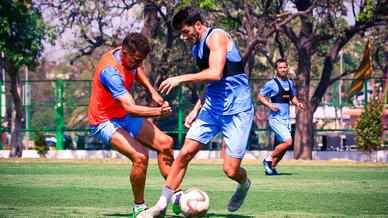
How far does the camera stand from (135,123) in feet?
35.1

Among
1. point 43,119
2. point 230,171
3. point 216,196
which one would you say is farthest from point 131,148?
point 43,119

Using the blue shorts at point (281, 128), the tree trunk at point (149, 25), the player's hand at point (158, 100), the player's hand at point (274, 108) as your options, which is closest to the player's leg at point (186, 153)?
the player's hand at point (158, 100)

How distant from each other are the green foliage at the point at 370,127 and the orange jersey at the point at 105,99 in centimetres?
2271

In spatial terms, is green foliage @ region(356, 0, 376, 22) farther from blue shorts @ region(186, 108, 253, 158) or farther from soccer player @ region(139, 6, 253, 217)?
blue shorts @ region(186, 108, 253, 158)

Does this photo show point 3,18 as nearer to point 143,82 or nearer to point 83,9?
point 83,9

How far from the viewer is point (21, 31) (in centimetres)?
3634

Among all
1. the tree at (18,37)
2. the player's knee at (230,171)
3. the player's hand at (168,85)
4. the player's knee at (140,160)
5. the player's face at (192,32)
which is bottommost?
the player's knee at (230,171)

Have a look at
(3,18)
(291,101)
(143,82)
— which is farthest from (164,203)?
(3,18)

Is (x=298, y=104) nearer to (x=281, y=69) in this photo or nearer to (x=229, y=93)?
(x=281, y=69)

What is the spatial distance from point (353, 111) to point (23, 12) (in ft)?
46.3

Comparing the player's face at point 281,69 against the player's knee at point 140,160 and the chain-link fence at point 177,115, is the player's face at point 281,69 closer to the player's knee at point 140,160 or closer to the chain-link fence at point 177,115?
the player's knee at point 140,160

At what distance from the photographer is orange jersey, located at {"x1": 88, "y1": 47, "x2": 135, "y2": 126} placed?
10.4 metres

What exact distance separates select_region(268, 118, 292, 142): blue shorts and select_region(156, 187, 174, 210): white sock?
9574mm

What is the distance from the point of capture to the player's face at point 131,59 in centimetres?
1012
